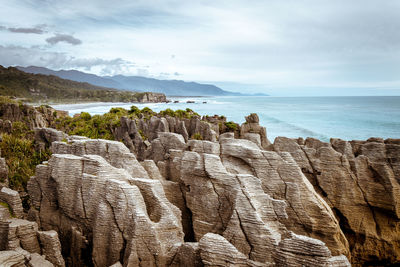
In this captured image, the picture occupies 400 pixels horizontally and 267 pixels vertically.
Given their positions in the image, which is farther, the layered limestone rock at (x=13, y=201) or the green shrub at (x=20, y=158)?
the green shrub at (x=20, y=158)

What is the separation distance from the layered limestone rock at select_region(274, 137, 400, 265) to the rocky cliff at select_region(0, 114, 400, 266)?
0.06m

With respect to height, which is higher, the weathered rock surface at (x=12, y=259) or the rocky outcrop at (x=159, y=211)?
the rocky outcrop at (x=159, y=211)

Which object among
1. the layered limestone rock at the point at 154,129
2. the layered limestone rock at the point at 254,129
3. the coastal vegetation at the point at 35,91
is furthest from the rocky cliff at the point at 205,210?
the coastal vegetation at the point at 35,91

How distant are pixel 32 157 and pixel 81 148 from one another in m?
9.39

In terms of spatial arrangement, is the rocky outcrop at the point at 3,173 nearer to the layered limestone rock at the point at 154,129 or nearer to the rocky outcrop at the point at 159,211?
the rocky outcrop at the point at 159,211

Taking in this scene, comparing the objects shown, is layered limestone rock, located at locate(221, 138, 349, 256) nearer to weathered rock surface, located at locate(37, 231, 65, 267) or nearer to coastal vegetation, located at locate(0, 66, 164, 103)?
weathered rock surface, located at locate(37, 231, 65, 267)

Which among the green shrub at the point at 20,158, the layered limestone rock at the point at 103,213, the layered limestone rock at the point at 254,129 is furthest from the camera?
the layered limestone rock at the point at 254,129

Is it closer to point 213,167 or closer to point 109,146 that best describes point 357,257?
point 213,167

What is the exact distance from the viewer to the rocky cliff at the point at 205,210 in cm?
866

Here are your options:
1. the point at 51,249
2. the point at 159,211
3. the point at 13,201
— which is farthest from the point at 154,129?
the point at 159,211

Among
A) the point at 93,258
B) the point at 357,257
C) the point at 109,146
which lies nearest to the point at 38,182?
the point at 109,146

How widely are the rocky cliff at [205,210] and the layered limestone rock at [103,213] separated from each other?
0.12 feet

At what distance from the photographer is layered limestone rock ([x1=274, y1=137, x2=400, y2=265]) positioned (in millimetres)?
15203

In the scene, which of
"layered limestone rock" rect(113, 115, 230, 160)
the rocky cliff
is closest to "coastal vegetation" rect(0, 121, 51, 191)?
the rocky cliff
